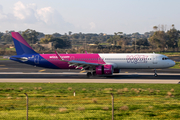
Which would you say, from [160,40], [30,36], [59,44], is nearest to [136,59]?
[160,40]

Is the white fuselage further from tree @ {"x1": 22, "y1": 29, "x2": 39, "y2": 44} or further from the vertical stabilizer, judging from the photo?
tree @ {"x1": 22, "y1": 29, "x2": 39, "y2": 44}

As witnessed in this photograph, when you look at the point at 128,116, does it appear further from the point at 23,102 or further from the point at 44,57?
the point at 44,57

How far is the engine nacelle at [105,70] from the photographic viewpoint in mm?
34719

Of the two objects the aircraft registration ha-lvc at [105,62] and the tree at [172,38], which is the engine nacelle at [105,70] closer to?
the aircraft registration ha-lvc at [105,62]

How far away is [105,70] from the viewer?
34781 millimetres

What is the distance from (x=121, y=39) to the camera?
17888 centimetres

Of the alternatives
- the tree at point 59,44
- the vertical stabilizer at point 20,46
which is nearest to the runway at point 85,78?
the vertical stabilizer at point 20,46

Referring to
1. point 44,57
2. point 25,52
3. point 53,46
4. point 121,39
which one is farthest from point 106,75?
point 121,39

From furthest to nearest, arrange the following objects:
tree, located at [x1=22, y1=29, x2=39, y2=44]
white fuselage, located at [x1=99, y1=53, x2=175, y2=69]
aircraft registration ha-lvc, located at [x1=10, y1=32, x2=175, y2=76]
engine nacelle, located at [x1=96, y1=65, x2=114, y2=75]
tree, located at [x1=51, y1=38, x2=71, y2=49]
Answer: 1. tree, located at [x1=22, y1=29, x2=39, y2=44]
2. tree, located at [x1=51, y1=38, x2=71, y2=49]
3. white fuselage, located at [x1=99, y1=53, x2=175, y2=69]
4. aircraft registration ha-lvc, located at [x1=10, y1=32, x2=175, y2=76]
5. engine nacelle, located at [x1=96, y1=65, x2=114, y2=75]

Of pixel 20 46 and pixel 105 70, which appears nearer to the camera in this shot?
pixel 105 70

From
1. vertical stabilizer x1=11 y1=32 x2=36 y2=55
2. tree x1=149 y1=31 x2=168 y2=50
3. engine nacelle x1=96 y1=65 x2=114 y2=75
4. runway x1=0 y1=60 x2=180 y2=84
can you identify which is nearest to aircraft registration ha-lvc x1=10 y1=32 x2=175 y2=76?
engine nacelle x1=96 y1=65 x2=114 y2=75

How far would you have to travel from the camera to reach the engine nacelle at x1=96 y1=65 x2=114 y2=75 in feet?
114

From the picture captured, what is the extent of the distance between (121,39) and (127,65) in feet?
474

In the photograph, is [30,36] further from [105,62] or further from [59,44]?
[105,62]
